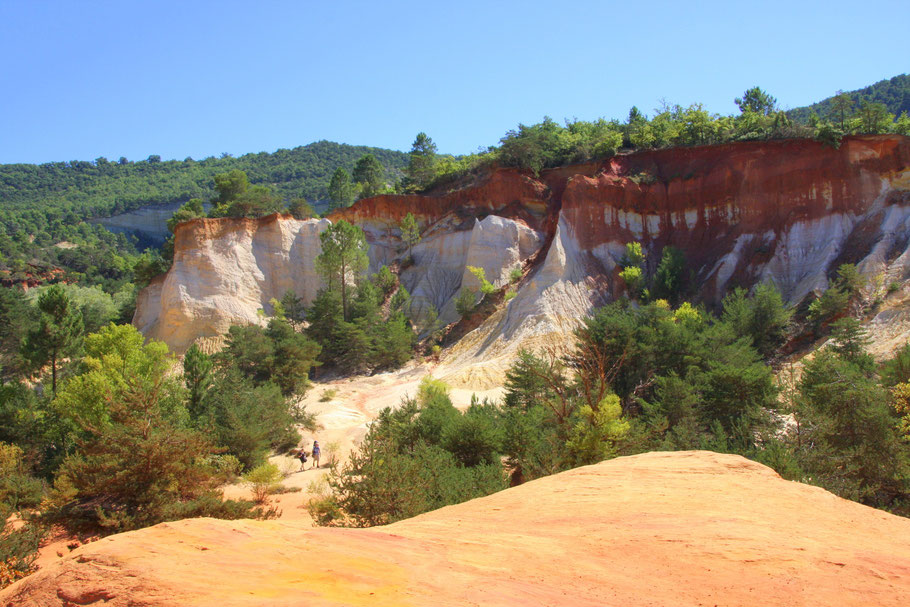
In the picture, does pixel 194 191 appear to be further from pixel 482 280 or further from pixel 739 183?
pixel 739 183

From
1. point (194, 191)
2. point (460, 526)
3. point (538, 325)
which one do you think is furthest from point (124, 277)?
point (460, 526)

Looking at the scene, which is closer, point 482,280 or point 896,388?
point 896,388

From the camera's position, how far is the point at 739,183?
4350 cm

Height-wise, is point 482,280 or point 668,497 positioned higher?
point 482,280

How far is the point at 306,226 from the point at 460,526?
152 feet

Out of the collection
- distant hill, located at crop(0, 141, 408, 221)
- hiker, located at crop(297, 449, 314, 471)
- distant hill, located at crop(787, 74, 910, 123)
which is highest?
distant hill, located at crop(0, 141, 408, 221)

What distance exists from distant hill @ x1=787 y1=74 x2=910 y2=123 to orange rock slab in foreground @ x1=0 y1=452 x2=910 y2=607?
8707 centimetres

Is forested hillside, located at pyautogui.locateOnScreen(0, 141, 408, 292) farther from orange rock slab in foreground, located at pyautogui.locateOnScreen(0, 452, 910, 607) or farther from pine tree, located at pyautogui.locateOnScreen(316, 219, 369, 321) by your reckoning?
orange rock slab in foreground, located at pyautogui.locateOnScreen(0, 452, 910, 607)

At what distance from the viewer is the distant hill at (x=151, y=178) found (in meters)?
118

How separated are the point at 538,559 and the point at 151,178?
163 meters

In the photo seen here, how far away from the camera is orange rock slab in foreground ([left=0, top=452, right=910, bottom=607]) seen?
6062 mm

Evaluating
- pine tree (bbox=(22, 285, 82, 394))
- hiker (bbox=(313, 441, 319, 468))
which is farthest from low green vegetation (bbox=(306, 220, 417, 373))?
pine tree (bbox=(22, 285, 82, 394))

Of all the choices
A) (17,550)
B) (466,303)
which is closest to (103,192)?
(466,303)

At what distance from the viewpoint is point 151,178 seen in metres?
148
